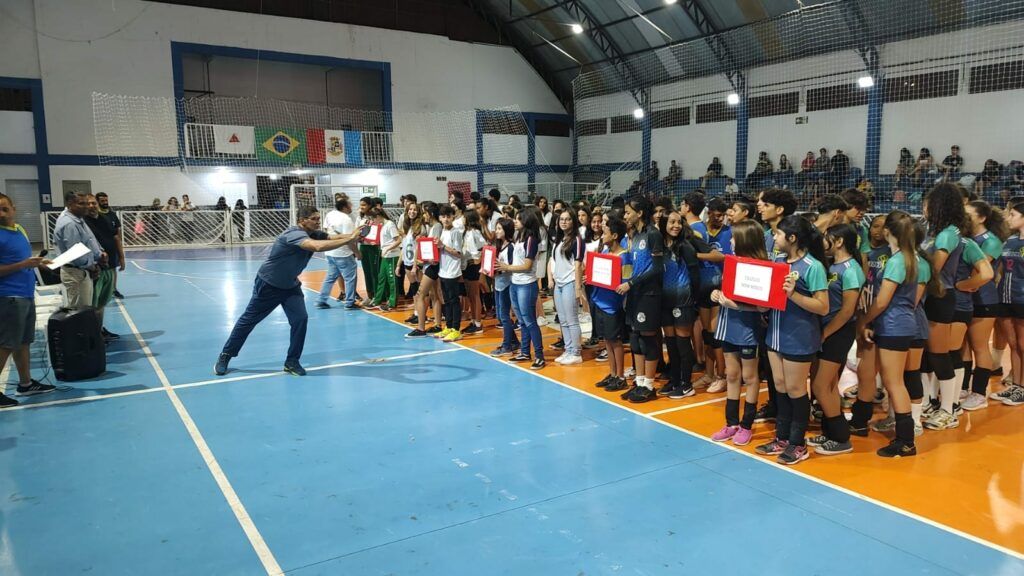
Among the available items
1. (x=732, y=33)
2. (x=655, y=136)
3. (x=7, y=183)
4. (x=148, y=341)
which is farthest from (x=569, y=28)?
(x=148, y=341)

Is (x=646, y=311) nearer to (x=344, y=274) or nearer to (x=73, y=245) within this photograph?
(x=73, y=245)

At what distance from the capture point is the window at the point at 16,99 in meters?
23.5

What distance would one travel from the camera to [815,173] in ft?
73.3

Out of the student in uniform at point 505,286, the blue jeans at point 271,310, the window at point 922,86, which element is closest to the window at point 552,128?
the window at point 922,86

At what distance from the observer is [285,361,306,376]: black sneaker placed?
23.5ft

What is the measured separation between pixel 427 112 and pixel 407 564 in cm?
2937

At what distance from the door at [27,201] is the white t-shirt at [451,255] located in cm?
2240

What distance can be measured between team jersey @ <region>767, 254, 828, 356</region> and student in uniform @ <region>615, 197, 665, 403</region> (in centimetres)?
133

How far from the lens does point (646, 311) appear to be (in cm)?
586

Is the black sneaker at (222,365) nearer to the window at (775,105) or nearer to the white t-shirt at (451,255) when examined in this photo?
the white t-shirt at (451,255)

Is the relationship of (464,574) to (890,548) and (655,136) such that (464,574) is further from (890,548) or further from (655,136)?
(655,136)

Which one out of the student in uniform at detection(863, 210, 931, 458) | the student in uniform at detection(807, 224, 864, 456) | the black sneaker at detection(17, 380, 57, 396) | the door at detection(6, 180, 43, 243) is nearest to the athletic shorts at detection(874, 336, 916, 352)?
the student in uniform at detection(863, 210, 931, 458)

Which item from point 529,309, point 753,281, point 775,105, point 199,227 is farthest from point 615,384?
point 199,227

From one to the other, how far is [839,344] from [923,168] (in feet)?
59.7
